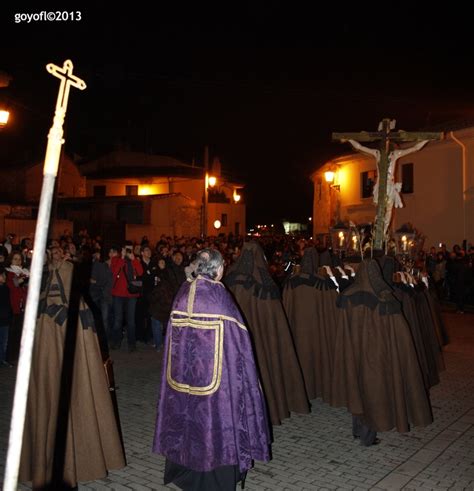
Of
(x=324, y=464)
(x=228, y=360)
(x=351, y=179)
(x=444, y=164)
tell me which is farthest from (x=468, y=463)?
(x=351, y=179)

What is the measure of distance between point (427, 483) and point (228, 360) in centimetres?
238

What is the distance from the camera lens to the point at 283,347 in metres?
Answer: 6.93

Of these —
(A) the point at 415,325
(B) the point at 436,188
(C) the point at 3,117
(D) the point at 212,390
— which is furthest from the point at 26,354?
(B) the point at 436,188

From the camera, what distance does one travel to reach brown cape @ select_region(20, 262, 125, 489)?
4.66 metres

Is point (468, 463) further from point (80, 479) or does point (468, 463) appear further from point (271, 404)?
point (80, 479)

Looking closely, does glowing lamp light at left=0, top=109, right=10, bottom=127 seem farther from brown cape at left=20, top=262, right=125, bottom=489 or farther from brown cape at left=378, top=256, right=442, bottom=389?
brown cape at left=378, top=256, right=442, bottom=389

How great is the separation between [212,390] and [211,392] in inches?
0.7

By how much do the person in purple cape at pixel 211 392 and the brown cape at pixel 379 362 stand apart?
1939 millimetres

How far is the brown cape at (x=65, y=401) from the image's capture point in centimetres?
466

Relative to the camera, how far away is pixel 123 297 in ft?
35.9

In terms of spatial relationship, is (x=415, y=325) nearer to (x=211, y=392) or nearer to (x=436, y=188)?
(x=211, y=392)

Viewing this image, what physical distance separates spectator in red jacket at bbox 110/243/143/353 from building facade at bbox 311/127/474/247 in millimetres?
11411

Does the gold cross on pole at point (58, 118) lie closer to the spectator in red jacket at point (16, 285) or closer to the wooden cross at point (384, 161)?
the spectator in red jacket at point (16, 285)

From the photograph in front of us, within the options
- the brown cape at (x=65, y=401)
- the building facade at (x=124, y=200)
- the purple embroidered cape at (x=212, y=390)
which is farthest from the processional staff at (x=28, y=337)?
the building facade at (x=124, y=200)
